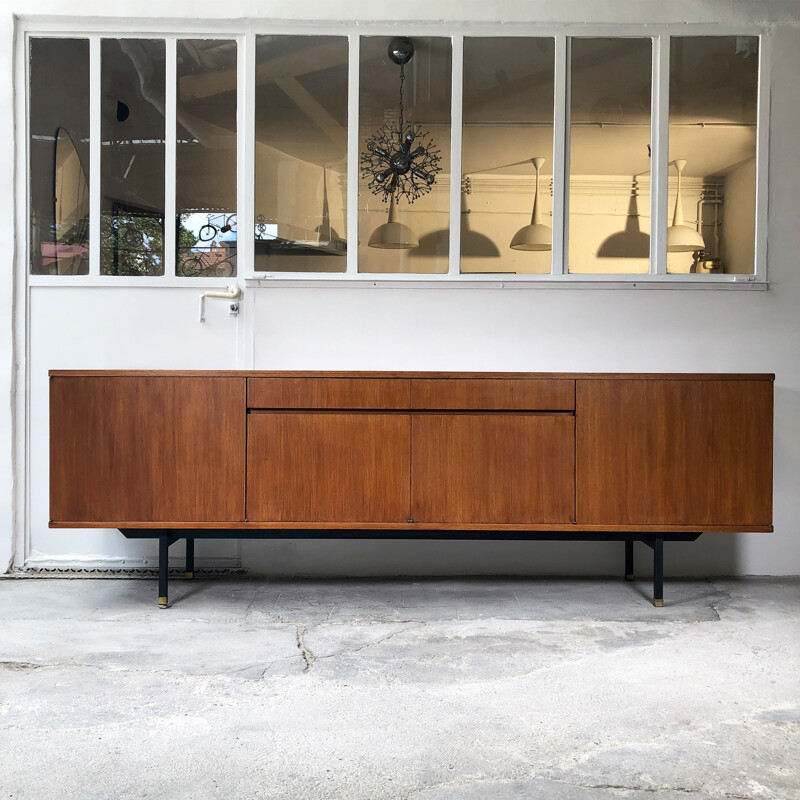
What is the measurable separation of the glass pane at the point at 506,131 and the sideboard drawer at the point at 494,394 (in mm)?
951

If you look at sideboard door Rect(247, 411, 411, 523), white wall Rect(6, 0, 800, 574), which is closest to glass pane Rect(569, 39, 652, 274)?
white wall Rect(6, 0, 800, 574)

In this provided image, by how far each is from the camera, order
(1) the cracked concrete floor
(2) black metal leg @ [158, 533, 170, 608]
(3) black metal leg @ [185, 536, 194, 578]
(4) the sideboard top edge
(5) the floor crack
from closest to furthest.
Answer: (1) the cracked concrete floor, (5) the floor crack, (4) the sideboard top edge, (2) black metal leg @ [158, 533, 170, 608], (3) black metal leg @ [185, 536, 194, 578]

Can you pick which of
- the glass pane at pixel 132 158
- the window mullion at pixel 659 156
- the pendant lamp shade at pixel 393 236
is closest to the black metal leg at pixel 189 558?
the glass pane at pixel 132 158

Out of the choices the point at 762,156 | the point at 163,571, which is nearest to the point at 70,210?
the point at 163,571

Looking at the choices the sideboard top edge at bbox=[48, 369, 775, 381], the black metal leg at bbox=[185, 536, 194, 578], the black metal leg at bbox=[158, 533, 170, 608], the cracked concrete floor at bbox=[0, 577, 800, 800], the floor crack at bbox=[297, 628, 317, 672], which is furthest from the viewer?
the black metal leg at bbox=[185, 536, 194, 578]

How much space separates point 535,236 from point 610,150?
53 centimetres

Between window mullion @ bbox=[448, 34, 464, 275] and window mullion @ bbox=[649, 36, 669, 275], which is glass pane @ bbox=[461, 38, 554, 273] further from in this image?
window mullion @ bbox=[649, 36, 669, 275]

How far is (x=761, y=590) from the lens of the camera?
3.23 metres

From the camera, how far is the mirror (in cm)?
346

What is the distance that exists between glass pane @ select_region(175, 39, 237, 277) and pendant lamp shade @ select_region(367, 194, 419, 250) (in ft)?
2.22

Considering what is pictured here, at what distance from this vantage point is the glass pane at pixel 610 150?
11.3 feet

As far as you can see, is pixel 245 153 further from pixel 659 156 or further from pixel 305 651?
pixel 305 651

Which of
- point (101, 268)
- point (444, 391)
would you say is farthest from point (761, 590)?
point (101, 268)

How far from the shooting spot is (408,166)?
3.46m
